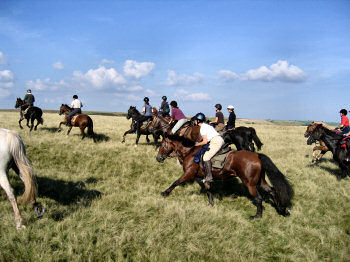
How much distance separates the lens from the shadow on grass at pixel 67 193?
249 inches

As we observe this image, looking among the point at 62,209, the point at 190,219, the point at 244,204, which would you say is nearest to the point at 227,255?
the point at 190,219

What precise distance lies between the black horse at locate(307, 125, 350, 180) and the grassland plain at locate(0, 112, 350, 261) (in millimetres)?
830

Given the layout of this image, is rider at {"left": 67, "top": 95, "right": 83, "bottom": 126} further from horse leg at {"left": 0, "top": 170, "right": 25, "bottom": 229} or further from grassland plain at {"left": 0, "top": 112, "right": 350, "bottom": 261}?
horse leg at {"left": 0, "top": 170, "right": 25, "bottom": 229}

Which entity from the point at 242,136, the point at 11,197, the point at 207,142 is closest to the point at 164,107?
the point at 242,136

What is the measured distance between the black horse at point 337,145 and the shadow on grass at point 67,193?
10415 millimetres

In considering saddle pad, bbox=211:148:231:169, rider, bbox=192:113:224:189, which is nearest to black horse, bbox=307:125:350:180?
saddle pad, bbox=211:148:231:169

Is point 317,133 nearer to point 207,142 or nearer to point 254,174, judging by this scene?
point 254,174

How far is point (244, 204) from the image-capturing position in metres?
7.67

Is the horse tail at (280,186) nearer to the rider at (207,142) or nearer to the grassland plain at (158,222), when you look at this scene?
the grassland plain at (158,222)

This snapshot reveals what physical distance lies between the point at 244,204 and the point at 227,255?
3.32m

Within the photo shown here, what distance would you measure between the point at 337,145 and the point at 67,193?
1160 cm

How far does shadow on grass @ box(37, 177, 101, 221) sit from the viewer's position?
6332mm

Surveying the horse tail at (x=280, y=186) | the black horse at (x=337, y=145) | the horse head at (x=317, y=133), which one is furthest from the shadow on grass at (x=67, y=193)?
the horse head at (x=317, y=133)

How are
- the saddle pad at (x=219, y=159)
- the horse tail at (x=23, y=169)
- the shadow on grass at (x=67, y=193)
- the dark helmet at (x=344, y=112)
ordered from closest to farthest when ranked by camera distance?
the horse tail at (x=23, y=169), the shadow on grass at (x=67, y=193), the saddle pad at (x=219, y=159), the dark helmet at (x=344, y=112)
